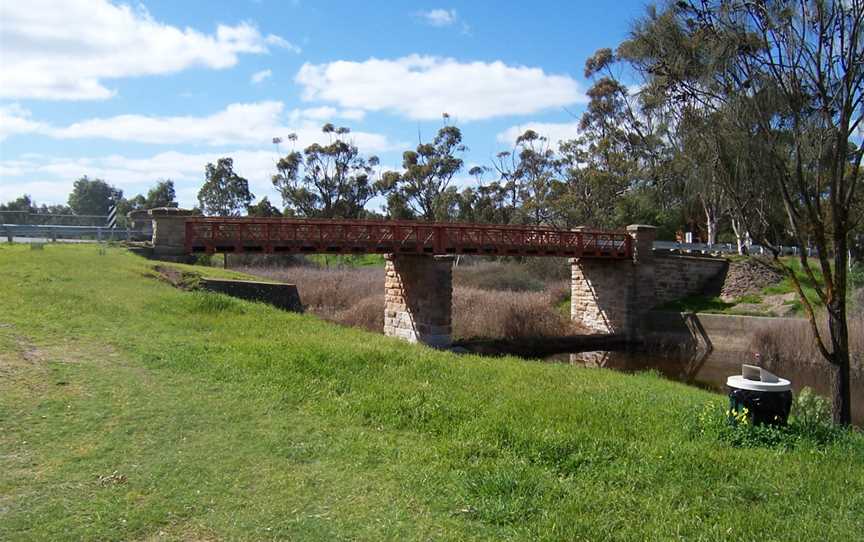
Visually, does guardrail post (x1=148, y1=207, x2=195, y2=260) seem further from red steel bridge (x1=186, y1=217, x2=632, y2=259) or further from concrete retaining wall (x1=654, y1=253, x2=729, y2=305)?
concrete retaining wall (x1=654, y1=253, x2=729, y2=305)

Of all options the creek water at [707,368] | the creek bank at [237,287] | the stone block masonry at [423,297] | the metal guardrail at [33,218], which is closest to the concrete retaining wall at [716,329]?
the creek water at [707,368]

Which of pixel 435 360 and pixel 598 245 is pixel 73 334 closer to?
pixel 435 360

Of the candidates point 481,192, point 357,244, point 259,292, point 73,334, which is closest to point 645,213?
point 481,192

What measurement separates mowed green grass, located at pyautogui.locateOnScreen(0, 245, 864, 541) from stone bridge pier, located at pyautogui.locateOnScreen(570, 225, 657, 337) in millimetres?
24082

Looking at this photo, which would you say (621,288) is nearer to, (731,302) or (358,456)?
(731,302)

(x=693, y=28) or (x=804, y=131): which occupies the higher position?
(x=693, y=28)

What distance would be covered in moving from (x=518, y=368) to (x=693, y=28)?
556 centimetres

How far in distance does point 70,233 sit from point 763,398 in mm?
27321

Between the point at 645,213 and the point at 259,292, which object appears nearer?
the point at 259,292

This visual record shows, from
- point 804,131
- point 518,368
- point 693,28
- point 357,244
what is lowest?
point 518,368

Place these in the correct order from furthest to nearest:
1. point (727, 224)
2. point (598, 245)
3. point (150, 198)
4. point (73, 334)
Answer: point (150, 198) < point (727, 224) < point (598, 245) < point (73, 334)

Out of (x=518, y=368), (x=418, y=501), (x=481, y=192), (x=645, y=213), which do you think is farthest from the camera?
(x=481, y=192)

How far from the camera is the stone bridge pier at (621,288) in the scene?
1314 inches

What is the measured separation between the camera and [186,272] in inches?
730
